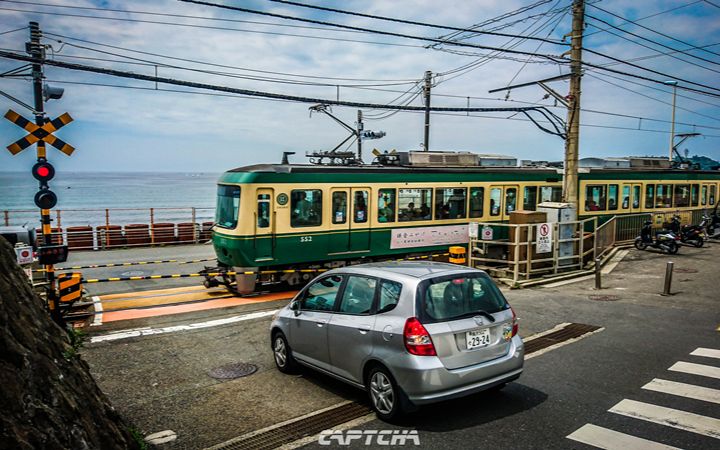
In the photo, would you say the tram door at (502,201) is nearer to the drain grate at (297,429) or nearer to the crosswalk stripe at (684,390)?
the crosswalk stripe at (684,390)

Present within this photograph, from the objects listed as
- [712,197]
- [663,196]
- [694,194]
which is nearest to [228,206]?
[663,196]

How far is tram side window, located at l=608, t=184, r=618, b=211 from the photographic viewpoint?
75.1 feet

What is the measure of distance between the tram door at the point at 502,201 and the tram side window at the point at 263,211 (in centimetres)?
851

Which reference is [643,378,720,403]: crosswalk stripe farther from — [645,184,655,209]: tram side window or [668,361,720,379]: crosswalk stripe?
[645,184,655,209]: tram side window

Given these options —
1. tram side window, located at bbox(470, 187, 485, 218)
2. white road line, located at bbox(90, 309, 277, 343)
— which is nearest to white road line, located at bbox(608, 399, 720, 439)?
white road line, located at bbox(90, 309, 277, 343)

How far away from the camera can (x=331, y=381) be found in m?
7.48

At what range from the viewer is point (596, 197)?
22453 millimetres

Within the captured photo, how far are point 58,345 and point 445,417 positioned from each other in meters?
4.11

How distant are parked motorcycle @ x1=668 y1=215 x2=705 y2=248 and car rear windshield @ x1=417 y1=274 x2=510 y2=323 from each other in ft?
61.7

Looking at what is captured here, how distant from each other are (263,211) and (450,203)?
6716 millimetres

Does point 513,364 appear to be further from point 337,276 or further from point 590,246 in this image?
→ point 590,246

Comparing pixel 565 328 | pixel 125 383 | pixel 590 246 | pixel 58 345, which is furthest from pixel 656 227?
pixel 58 345

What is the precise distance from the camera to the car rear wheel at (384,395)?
18.8 feet

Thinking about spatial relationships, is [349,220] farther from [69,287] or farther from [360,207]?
[69,287]
